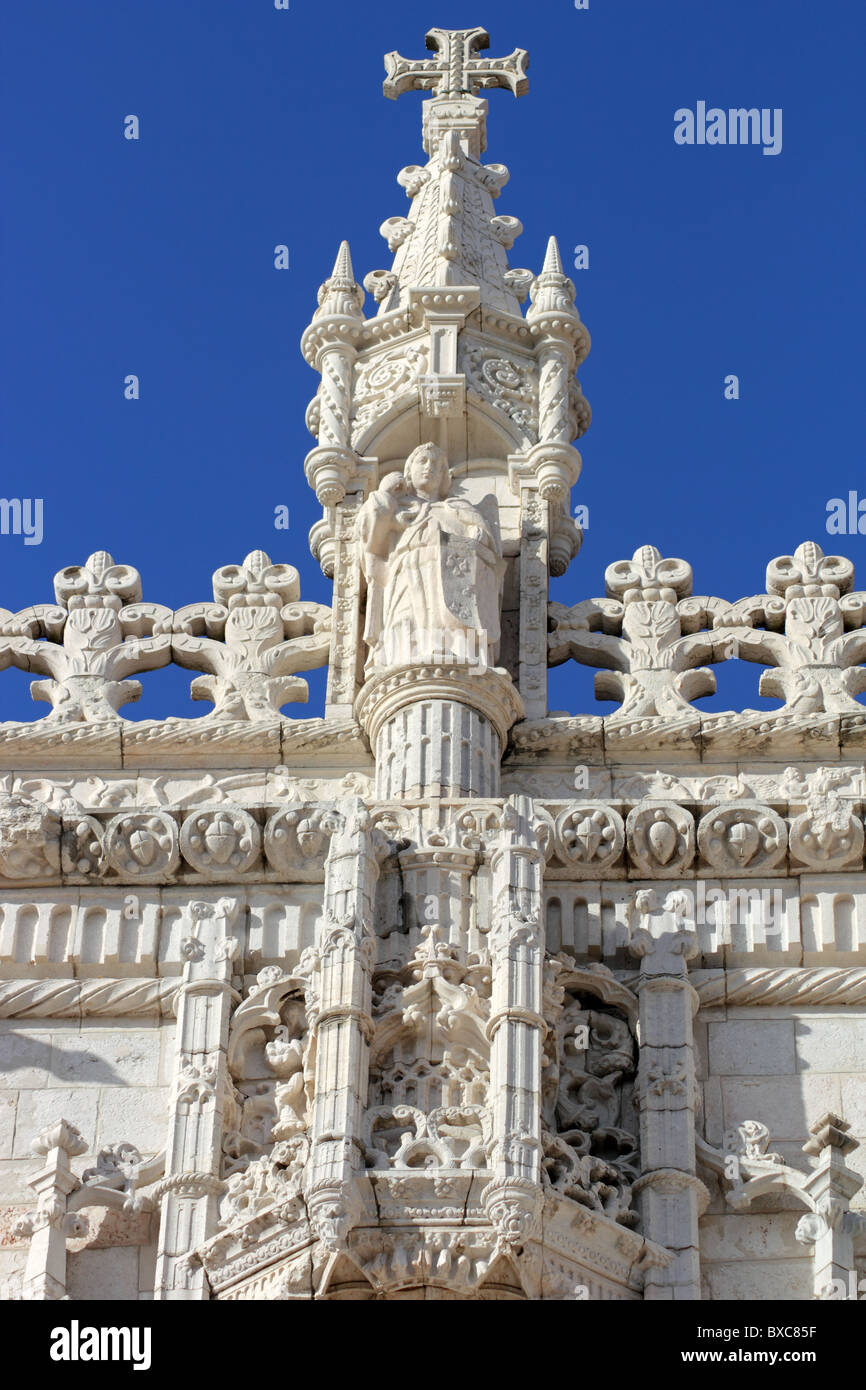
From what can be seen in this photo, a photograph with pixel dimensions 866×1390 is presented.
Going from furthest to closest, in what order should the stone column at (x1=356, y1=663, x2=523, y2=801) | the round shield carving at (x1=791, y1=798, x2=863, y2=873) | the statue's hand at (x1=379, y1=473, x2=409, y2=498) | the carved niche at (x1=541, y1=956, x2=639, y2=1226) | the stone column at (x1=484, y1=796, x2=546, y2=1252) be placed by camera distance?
1. the statue's hand at (x1=379, y1=473, x2=409, y2=498)
2. the stone column at (x1=356, y1=663, x2=523, y2=801)
3. the round shield carving at (x1=791, y1=798, x2=863, y2=873)
4. the carved niche at (x1=541, y1=956, x2=639, y2=1226)
5. the stone column at (x1=484, y1=796, x2=546, y2=1252)

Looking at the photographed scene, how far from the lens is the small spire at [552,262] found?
71.3ft

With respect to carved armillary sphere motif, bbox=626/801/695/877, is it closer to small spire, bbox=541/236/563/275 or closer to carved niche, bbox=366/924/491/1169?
carved niche, bbox=366/924/491/1169

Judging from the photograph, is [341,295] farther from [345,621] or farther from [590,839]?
[590,839]

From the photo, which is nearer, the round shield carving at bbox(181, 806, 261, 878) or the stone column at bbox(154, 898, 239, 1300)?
the stone column at bbox(154, 898, 239, 1300)

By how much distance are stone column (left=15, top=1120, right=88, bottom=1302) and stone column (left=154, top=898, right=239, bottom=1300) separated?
1.54 ft

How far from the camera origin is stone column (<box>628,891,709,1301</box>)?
619 inches

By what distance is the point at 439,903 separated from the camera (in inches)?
667

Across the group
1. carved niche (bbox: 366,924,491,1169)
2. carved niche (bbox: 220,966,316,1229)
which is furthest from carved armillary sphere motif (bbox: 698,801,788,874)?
carved niche (bbox: 220,966,316,1229)

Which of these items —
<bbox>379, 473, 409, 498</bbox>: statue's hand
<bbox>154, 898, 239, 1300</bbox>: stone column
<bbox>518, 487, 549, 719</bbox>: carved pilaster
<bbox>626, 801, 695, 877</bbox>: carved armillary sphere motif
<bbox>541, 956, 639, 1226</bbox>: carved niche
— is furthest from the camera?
<bbox>379, 473, 409, 498</bbox>: statue's hand

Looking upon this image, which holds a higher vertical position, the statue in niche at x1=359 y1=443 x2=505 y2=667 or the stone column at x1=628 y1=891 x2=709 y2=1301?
the statue in niche at x1=359 y1=443 x2=505 y2=667

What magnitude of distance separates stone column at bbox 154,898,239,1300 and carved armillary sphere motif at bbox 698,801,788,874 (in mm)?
2638

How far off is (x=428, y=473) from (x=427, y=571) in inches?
34.3

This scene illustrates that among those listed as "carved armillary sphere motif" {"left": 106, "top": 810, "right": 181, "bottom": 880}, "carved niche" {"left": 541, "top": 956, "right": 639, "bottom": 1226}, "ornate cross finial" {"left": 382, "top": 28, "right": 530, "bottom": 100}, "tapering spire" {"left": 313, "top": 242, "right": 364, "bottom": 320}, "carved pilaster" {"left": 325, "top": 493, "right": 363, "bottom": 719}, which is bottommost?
"carved niche" {"left": 541, "top": 956, "right": 639, "bottom": 1226}

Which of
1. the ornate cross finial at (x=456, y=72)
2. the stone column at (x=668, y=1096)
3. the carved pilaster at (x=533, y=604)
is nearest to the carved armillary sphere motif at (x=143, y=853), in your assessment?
the carved pilaster at (x=533, y=604)
